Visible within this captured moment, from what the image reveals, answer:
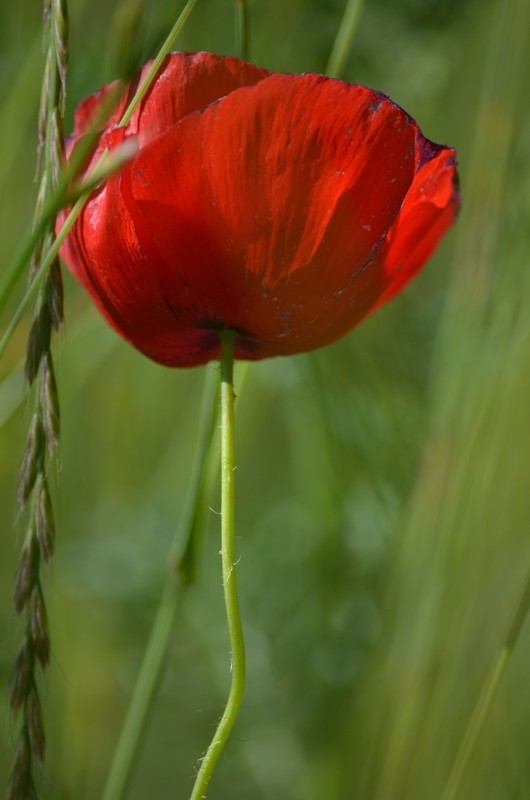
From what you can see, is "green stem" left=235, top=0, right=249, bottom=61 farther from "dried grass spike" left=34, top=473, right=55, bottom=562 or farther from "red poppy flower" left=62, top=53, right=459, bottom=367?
"dried grass spike" left=34, top=473, right=55, bottom=562

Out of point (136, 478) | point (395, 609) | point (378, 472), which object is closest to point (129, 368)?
point (136, 478)

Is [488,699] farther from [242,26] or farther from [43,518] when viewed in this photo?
[242,26]

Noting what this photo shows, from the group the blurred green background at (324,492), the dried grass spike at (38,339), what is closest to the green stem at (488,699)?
the blurred green background at (324,492)

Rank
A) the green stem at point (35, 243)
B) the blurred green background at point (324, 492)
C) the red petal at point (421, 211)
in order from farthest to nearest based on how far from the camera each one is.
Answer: the blurred green background at point (324, 492)
the red petal at point (421, 211)
the green stem at point (35, 243)

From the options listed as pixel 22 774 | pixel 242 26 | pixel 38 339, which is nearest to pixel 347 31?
pixel 242 26

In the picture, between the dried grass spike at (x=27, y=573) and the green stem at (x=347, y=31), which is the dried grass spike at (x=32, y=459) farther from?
the green stem at (x=347, y=31)

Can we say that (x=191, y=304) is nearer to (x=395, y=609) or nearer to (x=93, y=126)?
(x=93, y=126)
